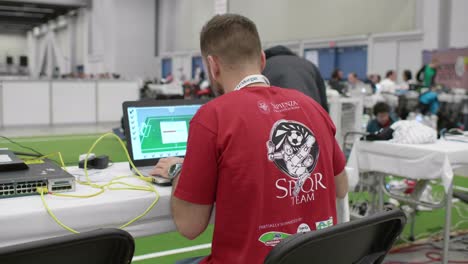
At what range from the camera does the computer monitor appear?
1992 mm

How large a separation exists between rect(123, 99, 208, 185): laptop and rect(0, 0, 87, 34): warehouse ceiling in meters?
20.3

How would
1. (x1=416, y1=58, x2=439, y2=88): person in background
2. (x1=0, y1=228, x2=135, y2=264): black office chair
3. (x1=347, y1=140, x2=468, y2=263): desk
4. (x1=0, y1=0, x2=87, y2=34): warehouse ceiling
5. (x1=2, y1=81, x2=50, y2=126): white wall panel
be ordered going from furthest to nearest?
(x1=0, y1=0, x2=87, y2=34): warehouse ceiling
(x1=416, y1=58, x2=439, y2=88): person in background
(x1=2, y1=81, x2=50, y2=126): white wall panel
(x1=347, y1=140, x2=468, y2=263): desk
(x1=0, y1=228, x2=135, y2=264): black office chair

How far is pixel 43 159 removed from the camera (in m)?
1.94

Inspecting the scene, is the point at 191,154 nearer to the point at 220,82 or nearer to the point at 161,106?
the point at 220,82

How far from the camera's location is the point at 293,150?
51.3 inches

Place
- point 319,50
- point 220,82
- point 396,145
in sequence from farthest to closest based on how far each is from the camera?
point 319,50 → point 396,145 → point 220,82

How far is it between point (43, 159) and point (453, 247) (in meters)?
2.79

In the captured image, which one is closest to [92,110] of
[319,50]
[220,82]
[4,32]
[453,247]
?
[319,50]

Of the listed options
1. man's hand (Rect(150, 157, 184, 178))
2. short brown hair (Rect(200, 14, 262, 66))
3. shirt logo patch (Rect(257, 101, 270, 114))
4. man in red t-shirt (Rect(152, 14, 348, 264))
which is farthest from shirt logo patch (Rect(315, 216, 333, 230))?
man's hand (Rect(150, 157, 184, 178))

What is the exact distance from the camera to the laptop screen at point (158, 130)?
1999mm

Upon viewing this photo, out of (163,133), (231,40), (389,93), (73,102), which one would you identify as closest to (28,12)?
(73,102)

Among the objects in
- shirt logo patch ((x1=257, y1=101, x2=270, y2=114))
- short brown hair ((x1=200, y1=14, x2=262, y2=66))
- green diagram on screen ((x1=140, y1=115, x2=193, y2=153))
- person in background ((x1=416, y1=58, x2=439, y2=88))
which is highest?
person in background ((x1=416, y1=58, x2=439, y2=88))

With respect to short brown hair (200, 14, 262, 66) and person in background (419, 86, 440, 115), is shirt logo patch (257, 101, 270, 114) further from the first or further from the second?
person in background (419, 86, 440, 115)

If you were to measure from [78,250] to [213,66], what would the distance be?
0.66 metres
